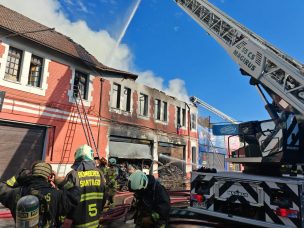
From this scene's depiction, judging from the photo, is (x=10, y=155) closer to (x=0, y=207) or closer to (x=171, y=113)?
(x=0, y=207)

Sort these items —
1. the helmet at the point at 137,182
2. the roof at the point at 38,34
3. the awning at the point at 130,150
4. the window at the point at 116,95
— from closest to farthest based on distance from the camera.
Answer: the helmet at the point at 137,182, the roof at the point at 38,34, the awning at the point at 130,150, the window at the point at 116,95

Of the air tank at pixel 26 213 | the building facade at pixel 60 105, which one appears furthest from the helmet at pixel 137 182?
the building facade at pixel 60 105

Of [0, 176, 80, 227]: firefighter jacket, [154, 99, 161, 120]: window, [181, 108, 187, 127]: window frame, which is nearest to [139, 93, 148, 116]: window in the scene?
[154, 99, 161, 120]: window

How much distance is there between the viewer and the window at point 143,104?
18.1 meters

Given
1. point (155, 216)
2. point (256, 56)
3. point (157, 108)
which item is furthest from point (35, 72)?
point (155, 216)

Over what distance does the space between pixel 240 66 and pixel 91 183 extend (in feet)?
21.1

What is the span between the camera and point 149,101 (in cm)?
1869

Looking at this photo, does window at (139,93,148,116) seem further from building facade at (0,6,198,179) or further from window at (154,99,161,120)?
window at (154,99,161,120)

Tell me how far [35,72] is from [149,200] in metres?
11.0

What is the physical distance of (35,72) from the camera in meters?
12.3

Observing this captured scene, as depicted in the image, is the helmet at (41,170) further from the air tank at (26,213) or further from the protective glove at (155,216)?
the protective glove at (155,216)

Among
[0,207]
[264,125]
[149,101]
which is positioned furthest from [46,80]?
[264,125]

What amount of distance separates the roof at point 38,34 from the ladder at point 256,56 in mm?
6799

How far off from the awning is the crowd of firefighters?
11982 mm
